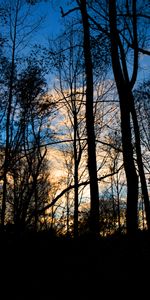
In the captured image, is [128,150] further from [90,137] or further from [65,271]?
[65,271]

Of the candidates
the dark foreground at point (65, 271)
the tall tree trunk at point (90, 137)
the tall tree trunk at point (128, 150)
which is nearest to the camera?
the dark foreground at point (65, 271)

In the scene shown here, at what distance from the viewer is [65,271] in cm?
346

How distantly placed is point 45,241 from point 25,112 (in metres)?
10.5

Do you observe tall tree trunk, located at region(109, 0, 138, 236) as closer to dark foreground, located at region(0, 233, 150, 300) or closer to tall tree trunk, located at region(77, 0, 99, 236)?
tall tree trunk, located at region(77, 0, 99, 236)

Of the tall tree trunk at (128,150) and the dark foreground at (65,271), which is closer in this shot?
the dark foreground at (65,271)

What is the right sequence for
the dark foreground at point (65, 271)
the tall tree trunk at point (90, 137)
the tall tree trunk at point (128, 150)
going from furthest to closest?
the tall tree trunk at point (90, 137), the tall tree trunk at point (128, 150), the dark foreground at point (65, 271)

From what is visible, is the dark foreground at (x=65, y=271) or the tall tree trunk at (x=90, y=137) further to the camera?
the tall tree trunk at (x=90, y=137)

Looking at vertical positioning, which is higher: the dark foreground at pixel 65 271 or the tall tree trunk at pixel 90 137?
the tall tree trunk at pixel 90 137

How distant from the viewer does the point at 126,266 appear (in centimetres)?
401

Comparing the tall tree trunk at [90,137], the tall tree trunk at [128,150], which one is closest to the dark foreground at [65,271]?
the tall tree trunk at [128,150]

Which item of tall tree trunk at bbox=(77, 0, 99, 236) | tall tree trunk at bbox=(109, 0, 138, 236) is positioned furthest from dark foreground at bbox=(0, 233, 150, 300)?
tall tree trunk at bbox=(77, 0, 99, 236)

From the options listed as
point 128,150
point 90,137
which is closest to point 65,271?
point 128,150

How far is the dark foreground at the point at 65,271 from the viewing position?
3004 mm

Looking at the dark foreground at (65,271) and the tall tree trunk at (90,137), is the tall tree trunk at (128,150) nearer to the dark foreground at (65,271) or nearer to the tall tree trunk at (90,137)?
the tall tree trunk at (90,137)
